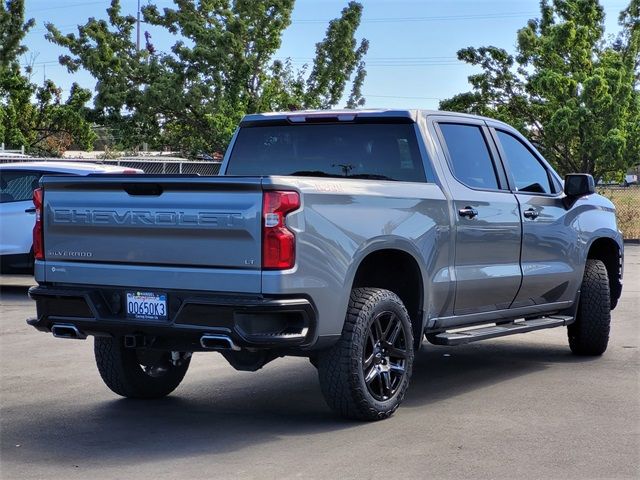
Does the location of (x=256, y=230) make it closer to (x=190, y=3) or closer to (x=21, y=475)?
(x=21, y=475)

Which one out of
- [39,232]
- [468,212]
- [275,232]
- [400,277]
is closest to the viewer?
[275,232]

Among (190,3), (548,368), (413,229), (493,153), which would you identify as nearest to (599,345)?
(548,368)

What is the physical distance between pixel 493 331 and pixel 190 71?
73.1 feet

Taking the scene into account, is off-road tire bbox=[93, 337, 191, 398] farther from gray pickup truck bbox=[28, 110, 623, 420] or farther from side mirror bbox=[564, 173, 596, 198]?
side mirror bbox=[564, 173, 596, 198]

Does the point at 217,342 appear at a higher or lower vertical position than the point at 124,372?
higher

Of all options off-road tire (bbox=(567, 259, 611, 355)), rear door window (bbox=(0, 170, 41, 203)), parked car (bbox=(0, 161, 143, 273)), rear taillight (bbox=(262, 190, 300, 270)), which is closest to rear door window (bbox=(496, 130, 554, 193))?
off-road tire (bbox=(567, 259, 611, 355))

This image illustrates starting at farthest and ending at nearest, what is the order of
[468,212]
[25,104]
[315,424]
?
[25,104]
[468,212]
[315,424]

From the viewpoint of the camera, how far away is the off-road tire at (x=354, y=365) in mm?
7074

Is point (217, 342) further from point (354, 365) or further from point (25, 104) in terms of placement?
point (25, 104)

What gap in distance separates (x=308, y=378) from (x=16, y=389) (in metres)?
2.22

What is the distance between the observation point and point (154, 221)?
701cm

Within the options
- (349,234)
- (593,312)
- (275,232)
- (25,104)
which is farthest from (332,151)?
(25,104)

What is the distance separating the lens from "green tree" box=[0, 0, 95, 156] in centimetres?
3119

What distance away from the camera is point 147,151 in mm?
35938
